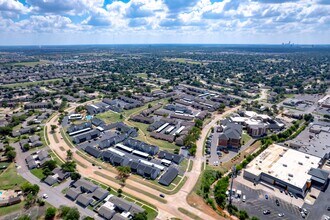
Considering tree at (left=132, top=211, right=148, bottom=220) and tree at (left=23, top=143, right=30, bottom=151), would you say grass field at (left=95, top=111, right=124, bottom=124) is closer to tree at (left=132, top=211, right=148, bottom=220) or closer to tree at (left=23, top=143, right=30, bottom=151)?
tree at (left=23, top=143, right=30, bottom=151)

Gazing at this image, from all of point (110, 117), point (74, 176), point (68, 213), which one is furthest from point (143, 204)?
point (110, 117)

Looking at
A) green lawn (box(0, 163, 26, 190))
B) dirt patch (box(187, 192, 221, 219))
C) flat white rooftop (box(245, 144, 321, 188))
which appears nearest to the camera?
dirt patch (box(187, 192, 221, 219))

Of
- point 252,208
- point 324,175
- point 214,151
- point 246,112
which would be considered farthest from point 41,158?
point 246,112

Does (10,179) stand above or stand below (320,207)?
above

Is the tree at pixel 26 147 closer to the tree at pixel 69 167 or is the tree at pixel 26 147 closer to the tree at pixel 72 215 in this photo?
the tree at pixel 69 167

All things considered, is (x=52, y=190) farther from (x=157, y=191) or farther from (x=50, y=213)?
(x=157, y=191)

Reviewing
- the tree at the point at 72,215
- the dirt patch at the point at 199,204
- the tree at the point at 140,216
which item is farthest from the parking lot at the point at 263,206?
the tree at the point at 72,215

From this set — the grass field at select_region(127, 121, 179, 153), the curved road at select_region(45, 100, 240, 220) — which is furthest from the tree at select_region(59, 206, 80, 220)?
the grass field at select_region(127, 121, 179, 153)
